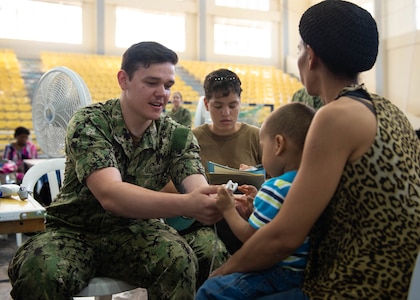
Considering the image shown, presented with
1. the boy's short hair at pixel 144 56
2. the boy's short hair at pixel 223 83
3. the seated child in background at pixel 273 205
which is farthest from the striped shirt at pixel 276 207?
the boy's short hair at pixel 223 83

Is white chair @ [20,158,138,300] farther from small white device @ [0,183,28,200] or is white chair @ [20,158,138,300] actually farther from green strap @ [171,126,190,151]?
green strap @ [171,126,190,151]

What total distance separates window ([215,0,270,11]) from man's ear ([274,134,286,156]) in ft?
43.8

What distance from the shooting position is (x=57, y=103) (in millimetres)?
2709

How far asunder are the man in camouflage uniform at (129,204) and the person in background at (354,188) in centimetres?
43

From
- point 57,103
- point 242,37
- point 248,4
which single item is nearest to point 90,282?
point 57,103

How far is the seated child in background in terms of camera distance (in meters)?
1.16

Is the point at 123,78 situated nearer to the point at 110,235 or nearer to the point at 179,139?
the point at 179,139

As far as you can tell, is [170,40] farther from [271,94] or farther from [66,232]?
[66,232]

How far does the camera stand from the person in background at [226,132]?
2373 millimetres

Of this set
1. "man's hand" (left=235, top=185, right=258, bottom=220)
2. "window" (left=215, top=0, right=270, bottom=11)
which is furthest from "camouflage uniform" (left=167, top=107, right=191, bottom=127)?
"window" (left=215, top=0, right=270, bottom=11)

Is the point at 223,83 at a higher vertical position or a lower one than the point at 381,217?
higher

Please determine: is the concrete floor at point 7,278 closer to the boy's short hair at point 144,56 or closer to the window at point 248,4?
the boy's short hair at point 144,56

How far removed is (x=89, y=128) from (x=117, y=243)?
426 mm

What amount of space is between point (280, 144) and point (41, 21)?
39.1 feet
